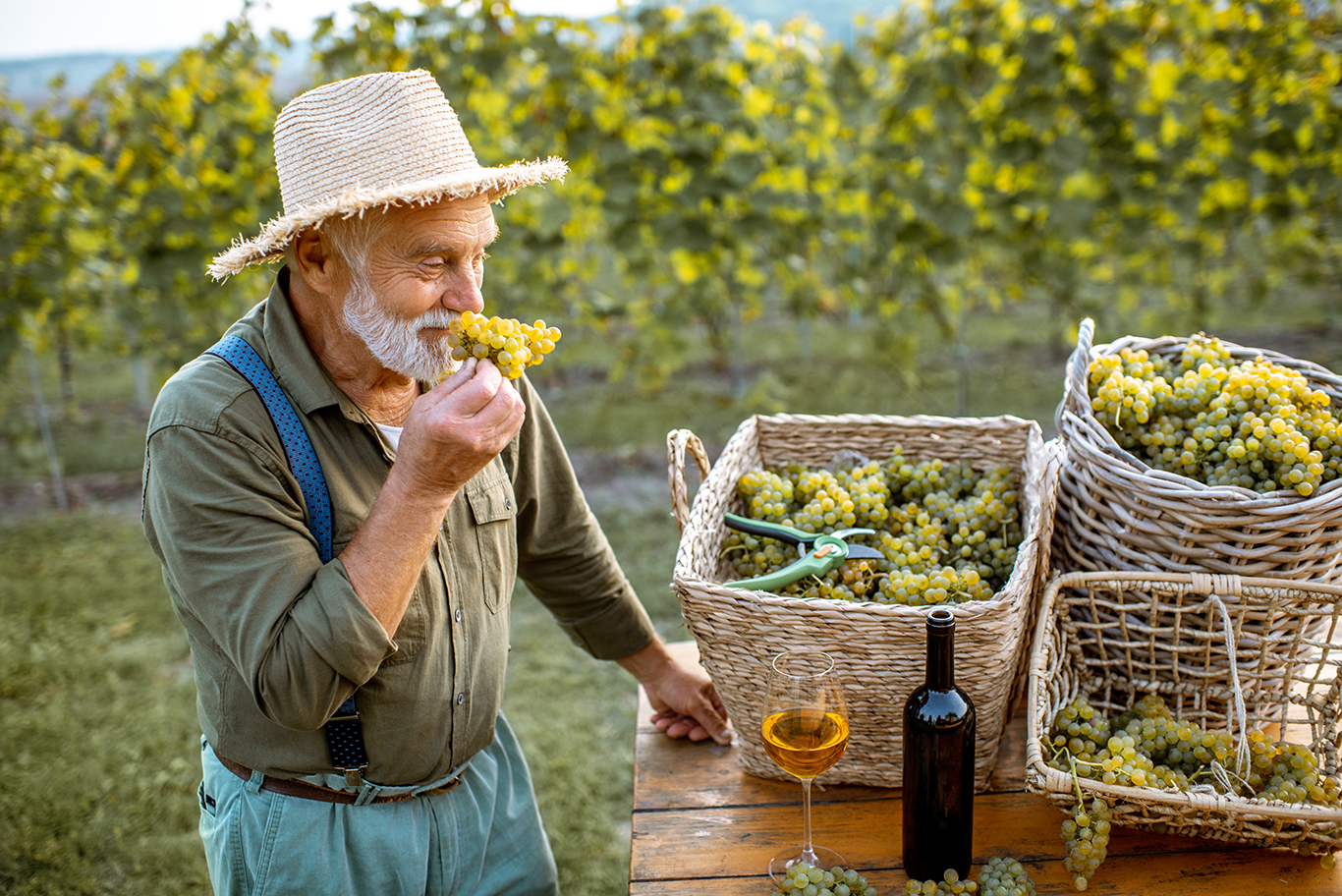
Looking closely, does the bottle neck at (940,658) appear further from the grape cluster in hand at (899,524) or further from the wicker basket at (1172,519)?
the wicker basket at (1172,519)

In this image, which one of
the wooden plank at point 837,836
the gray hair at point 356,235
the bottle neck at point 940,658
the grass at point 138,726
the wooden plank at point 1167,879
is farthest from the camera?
the grass at point 138,726

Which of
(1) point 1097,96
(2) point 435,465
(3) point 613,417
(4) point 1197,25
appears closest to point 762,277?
(3) point 613,417

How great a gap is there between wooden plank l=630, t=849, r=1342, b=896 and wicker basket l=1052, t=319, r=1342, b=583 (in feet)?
1.46

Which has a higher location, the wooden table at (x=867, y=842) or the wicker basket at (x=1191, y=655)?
the wicker basket at (x=1191, y=655)

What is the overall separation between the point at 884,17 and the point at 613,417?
3028 millimetres

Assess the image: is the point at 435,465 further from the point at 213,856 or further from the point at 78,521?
the point at 78,521

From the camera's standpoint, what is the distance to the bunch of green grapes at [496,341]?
151 centimetres

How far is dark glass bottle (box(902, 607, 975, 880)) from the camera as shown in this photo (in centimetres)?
131

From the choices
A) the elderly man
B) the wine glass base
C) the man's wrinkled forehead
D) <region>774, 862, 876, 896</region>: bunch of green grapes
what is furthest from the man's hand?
Answer: the man's wrinkled forehead

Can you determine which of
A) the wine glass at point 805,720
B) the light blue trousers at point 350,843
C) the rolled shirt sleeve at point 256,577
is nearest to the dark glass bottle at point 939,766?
the wine glass at point 805,720

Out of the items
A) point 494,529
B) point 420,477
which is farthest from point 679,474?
point 420,477

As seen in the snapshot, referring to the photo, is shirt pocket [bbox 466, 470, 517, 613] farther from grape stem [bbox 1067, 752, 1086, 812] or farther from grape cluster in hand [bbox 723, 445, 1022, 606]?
grape stem [bbox 1067, 752, 1086, 812]

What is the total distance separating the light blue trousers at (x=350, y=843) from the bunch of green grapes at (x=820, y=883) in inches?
30.4

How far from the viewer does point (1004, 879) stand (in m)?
1.35
